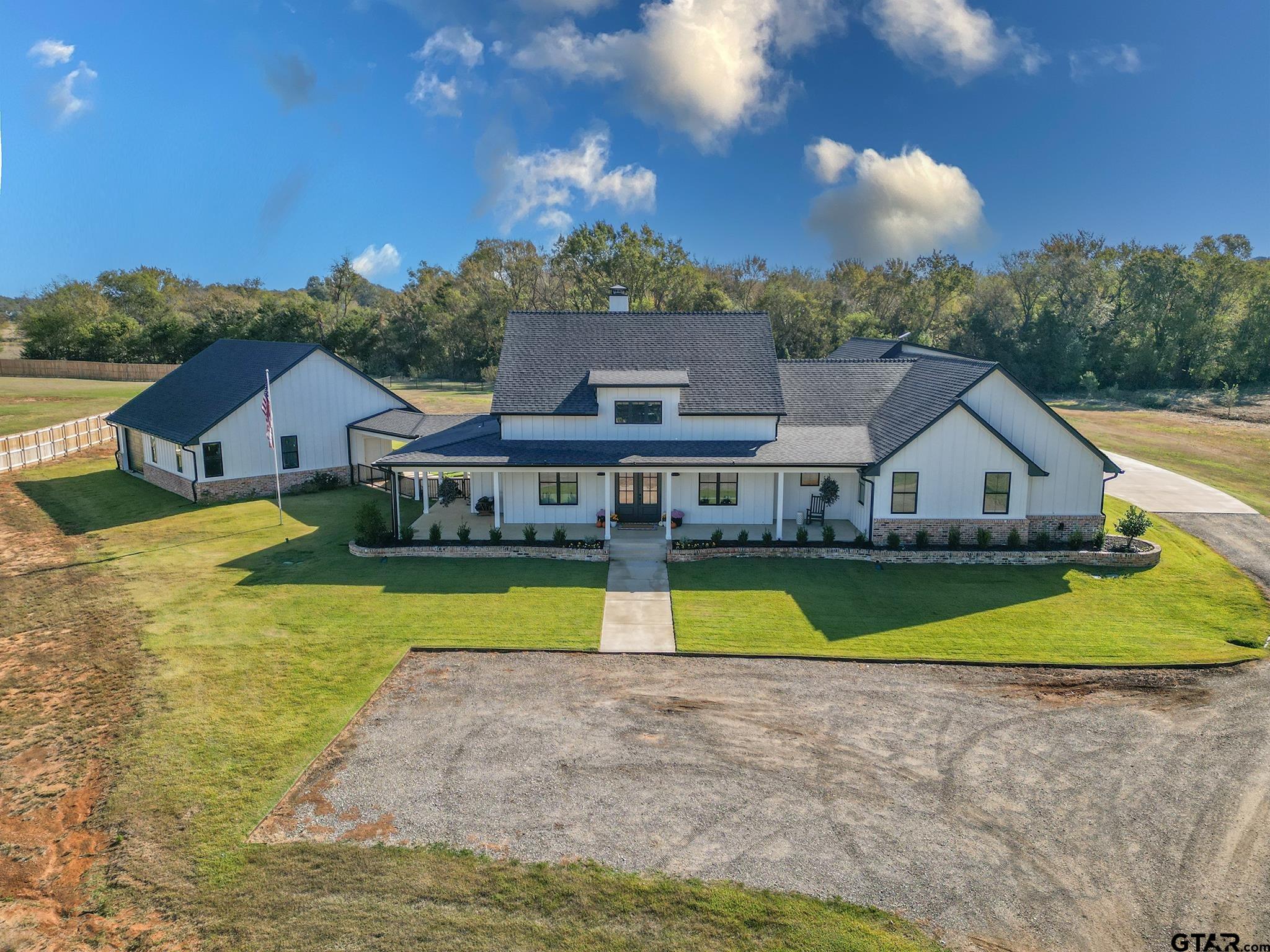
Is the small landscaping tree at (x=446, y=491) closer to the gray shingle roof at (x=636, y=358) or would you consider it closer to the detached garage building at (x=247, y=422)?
the gray shingle roof at (x=636, y=358)

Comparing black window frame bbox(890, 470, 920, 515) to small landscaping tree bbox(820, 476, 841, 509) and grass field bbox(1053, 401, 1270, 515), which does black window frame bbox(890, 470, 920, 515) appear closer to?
small landscaping tree bbox(820, 476, 841, 509)

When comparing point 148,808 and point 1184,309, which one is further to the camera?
point 1184,309

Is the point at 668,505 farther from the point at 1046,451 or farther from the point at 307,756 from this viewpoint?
the point at 307,756

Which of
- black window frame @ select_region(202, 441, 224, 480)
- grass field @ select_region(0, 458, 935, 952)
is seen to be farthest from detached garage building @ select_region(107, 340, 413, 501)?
grass field @ select_region(0, 458, 935, 952)

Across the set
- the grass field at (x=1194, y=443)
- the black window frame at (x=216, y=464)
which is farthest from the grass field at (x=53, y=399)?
the grass field at (x=1194, y=443)

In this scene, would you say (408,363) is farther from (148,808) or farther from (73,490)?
(148,808)

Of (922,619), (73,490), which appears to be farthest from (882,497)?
(73,490)
